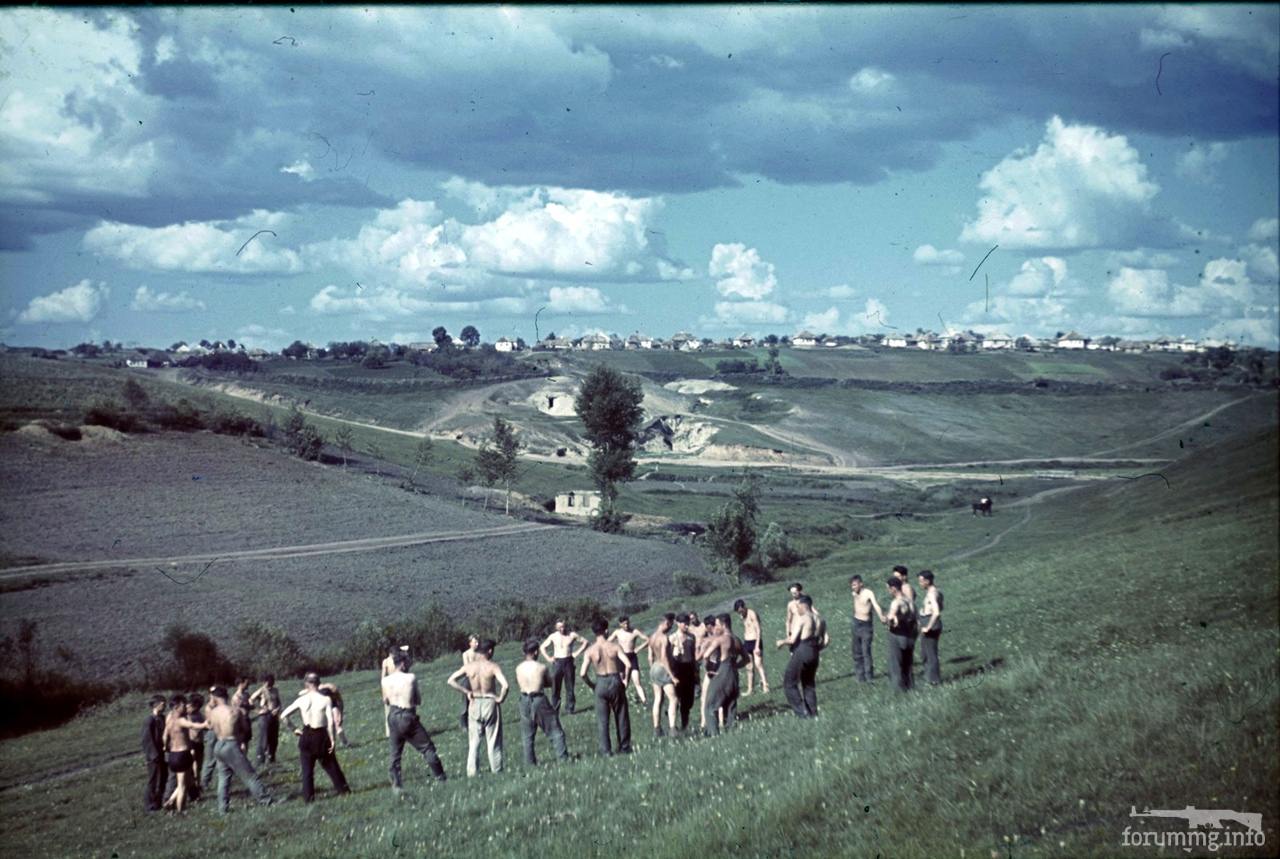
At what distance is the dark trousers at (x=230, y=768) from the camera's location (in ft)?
53.2

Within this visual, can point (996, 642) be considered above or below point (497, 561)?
above

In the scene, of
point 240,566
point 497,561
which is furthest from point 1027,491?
point 240,566

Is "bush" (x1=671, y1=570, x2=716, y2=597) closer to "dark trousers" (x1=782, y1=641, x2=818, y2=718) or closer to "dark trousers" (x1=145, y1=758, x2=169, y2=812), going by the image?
"dark trousers" (x1=782, y1=641, x2=818, y2=718)

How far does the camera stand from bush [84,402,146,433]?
7388 centimetres

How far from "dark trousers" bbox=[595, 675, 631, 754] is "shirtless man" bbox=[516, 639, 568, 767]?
0.69 metres

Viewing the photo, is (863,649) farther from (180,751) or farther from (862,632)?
(180,751)

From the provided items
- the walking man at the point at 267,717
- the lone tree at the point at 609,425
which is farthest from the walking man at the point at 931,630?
the lone tree at the point at 609,425

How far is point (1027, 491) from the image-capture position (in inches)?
3728

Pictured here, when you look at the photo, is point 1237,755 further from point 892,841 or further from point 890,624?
point 890,624

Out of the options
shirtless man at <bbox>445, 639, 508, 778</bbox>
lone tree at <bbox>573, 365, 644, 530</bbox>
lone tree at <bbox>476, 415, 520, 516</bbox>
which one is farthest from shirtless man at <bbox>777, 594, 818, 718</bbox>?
lone tree at <bbox>476, 415, 520, 516</bbox>

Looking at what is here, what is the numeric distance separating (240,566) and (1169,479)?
172ft

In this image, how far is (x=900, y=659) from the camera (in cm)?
1748

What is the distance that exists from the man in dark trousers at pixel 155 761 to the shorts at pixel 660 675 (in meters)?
8.10

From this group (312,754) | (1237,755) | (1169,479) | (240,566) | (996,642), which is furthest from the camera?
(1169,479)
